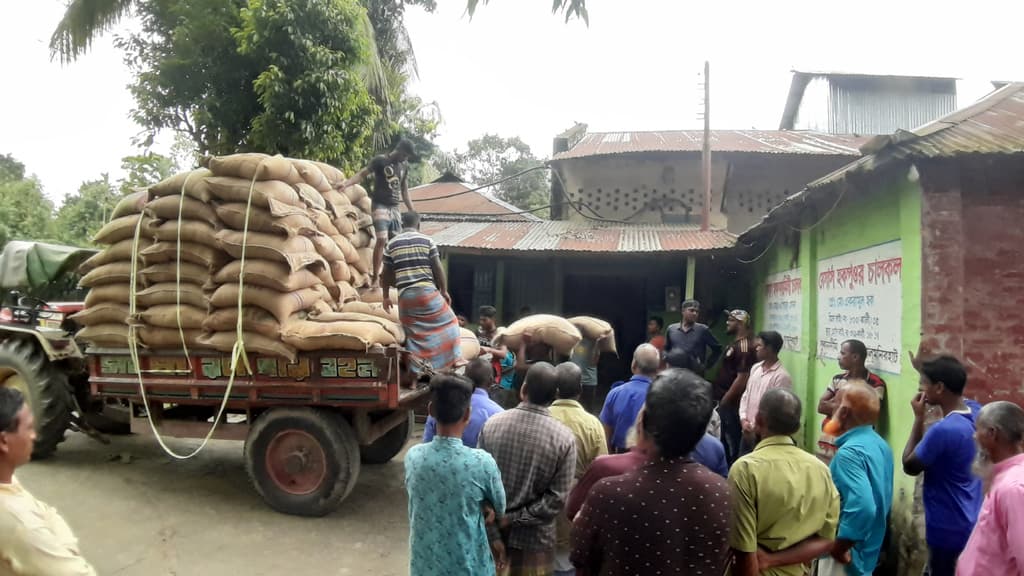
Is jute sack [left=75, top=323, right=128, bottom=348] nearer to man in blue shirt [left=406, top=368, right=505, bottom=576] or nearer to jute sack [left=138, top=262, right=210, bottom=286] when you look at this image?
jute sack [left=138, top=262, right=210, bottom=286]

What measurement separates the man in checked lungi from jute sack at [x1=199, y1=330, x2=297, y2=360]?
90 centimetres

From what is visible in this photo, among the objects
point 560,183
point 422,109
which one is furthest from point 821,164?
point 422,109

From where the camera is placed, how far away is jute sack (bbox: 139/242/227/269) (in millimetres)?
5191

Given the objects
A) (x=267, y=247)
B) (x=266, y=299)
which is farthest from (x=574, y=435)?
(x=267, y=247)

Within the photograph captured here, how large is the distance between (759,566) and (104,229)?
5589 mm

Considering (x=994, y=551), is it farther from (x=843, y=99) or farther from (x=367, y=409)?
(x=843, y=99)

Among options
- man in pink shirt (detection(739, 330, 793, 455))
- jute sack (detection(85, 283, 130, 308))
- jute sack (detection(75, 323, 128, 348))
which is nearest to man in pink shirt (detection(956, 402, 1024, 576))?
man in pink shirt (detection(739, 330, 793, 455))

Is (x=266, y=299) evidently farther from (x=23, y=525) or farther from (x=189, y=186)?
(x=23, y=525)

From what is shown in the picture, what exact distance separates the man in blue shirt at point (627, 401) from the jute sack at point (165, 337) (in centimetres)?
326

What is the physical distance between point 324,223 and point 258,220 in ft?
2.26

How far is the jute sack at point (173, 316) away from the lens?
17.0 feet

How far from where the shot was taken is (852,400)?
9.91 feet

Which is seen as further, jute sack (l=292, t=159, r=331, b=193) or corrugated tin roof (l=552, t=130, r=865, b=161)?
corrugated tin roof (l=552, t=130, r=865, b=161)

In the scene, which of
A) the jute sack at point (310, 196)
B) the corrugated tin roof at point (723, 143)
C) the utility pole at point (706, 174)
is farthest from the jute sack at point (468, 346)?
the corrugated tin roof at point (723, 143)
